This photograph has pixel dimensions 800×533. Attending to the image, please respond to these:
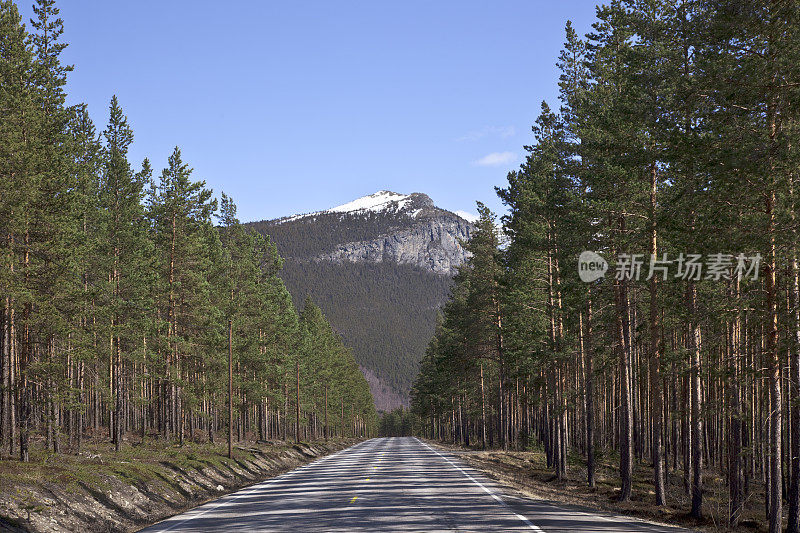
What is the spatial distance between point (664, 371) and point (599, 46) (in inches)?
554

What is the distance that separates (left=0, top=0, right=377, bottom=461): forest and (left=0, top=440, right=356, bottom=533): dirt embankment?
274 centimetres

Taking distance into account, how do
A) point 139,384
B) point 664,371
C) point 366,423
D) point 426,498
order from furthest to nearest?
point 366,423 < point 139,384 < point 426,498 < point 664,371

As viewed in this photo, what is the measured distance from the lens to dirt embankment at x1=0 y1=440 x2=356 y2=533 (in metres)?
15.7

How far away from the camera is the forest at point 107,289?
24.4m

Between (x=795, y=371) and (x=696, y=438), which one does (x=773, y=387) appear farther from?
(x=696, y=438)

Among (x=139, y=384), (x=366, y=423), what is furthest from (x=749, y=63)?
(x=366, y=423)

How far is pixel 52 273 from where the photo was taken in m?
25.0

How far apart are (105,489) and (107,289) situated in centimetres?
1826

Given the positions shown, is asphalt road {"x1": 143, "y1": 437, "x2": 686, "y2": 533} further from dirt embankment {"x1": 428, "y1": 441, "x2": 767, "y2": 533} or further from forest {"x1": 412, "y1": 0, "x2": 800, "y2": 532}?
forest {"x1": 412, "y1": 0, "x2": 800, "y2": 532}

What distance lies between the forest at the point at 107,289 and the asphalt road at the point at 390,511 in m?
9.10

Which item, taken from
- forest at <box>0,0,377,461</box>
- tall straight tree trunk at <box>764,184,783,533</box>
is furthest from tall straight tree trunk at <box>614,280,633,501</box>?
forest at <box>0,0,377,461</box>

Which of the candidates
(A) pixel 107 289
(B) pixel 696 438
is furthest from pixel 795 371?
(A) pixel 107 289

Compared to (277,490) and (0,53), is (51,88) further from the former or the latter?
(277,490)

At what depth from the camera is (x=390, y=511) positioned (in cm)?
1697
